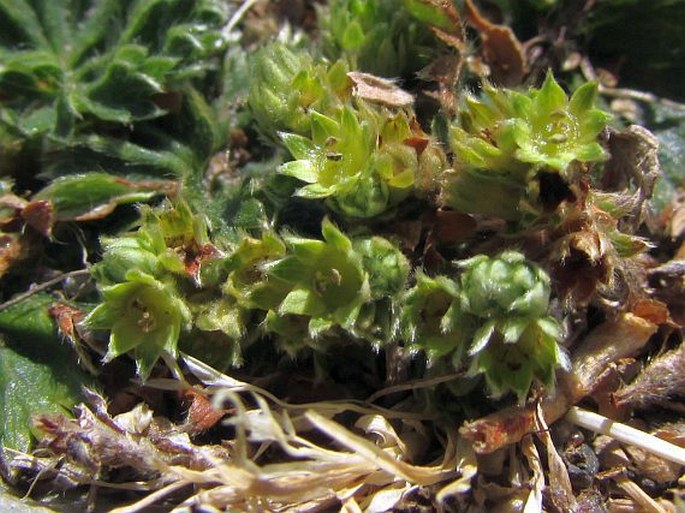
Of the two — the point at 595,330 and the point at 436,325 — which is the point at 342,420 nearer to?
the point at 436,325

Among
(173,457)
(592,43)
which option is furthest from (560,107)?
(173,457)

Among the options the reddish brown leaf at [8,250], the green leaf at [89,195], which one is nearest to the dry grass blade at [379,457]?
the green leaf at [89,195]

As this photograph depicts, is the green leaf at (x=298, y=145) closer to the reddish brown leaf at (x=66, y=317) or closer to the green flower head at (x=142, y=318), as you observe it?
the green flower head at (x=142, y=318)

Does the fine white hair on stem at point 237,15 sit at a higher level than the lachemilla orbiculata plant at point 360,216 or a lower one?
higher

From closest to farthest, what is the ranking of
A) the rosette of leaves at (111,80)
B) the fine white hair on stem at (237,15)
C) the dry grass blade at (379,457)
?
1. the dry grass blade at (379,457)
2. the rosette of leaves at (111,80)
3. the fine white hair on stem at (237,15)

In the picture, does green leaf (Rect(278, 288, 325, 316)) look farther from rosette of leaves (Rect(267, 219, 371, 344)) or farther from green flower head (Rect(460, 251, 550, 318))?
green flower head (Rect(460, 251, 550, 318))

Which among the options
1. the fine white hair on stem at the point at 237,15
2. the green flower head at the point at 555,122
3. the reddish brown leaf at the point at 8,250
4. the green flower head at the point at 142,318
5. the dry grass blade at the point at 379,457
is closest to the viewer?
the dry grass blade at the point at 379,457

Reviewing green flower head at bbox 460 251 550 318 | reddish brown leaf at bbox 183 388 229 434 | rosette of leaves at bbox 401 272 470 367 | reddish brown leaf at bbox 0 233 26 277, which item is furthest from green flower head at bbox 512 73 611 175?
reddish brown leaf at bbox 0 233 26 277
